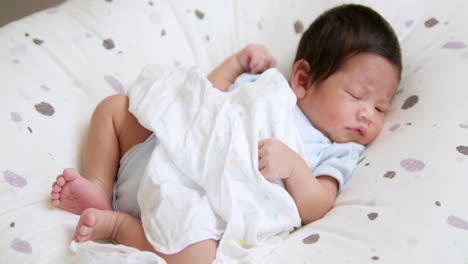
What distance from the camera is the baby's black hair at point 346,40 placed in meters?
1.12

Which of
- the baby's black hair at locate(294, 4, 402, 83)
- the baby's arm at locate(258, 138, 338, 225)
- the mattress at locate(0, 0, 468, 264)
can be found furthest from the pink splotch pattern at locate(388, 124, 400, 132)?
the baby's arm at locate(258, 138, 338, 225)

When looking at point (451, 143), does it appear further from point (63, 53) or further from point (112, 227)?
point (63, 53)

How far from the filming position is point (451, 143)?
0.95 m

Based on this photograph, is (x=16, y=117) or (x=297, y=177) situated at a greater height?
(x=16, y=117)

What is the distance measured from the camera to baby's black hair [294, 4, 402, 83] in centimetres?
112

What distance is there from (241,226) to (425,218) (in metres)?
0.31

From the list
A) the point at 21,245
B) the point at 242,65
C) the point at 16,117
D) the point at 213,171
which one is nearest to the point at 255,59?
the point at 242,65

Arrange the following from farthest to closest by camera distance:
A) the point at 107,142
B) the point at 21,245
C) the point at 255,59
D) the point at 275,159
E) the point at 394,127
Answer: the point at 255,59 → the point at 394,127 → the point at 107,142 → the point at 275,159 → the point at 21,245

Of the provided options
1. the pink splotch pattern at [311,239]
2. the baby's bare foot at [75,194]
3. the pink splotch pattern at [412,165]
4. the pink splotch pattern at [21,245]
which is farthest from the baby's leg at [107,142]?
Answer: the pink splotch pattern at [412,165]

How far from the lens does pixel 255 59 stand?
1265mm

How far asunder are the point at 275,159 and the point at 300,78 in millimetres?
371

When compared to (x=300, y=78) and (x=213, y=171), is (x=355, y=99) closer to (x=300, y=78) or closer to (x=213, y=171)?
(x=300, y=78)

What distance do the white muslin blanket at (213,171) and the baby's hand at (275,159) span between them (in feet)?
0.05

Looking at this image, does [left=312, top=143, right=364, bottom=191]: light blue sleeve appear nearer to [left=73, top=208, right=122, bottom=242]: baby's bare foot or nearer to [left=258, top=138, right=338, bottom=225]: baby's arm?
[left=258, top=138, right=338, bottom=225]: baby's arm
